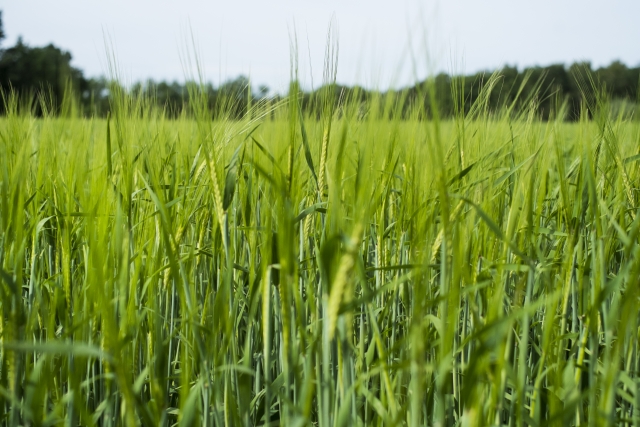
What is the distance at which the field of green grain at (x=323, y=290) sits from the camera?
0.57m

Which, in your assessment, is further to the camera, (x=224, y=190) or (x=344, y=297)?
(x=224, y=190)

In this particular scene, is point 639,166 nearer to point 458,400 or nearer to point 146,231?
point 458,400

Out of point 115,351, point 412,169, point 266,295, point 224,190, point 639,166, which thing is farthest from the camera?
point 639,166

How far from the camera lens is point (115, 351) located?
529 millimetres

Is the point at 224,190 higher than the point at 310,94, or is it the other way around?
the point at 310,94

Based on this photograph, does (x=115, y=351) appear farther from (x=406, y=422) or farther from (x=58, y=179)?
(x=58, y=179)

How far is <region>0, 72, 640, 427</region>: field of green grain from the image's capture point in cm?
57

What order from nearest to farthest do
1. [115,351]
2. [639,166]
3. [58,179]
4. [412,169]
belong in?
[115,351] < [412,169] < [58,179] < [639,166]

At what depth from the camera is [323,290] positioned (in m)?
0.65

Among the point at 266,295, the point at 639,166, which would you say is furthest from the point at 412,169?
the point at 639,166

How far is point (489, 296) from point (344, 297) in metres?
0.36

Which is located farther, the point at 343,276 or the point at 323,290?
the point at 323,290

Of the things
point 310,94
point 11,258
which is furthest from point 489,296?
point 11,258

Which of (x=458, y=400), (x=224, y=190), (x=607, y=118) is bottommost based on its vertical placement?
(x=458, y=400)
